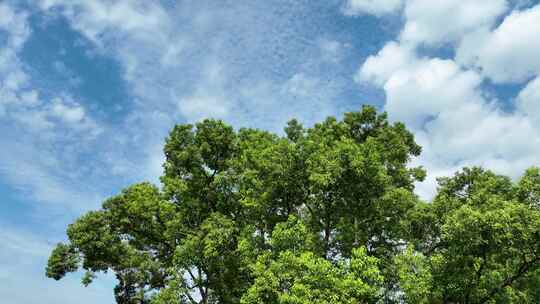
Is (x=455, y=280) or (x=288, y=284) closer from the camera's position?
(x=455, y=280)

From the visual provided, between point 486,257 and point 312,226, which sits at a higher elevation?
point 312,226

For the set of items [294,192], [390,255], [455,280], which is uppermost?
[294,192]

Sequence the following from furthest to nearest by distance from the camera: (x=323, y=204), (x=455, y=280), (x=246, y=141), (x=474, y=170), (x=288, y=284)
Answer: (x=246, y=141) < (x=474, y=170) < (x=323, y=204) < (x=288, y=284) < (x=455, y=280)

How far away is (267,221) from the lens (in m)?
27.7

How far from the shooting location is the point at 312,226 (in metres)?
27.3

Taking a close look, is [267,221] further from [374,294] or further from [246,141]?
[374,294]

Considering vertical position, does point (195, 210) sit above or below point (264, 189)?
above

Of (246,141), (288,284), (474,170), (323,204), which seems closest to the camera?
(288,284)

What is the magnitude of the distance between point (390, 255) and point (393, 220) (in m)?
1.95

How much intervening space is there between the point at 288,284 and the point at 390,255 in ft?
24.7

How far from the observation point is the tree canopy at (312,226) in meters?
20.0

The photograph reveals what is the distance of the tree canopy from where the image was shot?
65.6 feet

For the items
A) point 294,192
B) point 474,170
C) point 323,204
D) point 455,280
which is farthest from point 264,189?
point 474,170

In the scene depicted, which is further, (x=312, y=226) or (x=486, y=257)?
(x=312, y=226)
